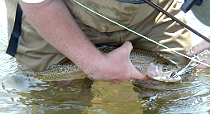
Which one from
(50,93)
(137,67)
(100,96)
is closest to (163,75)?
(137,67)

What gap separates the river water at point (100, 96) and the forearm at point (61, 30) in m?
0.35

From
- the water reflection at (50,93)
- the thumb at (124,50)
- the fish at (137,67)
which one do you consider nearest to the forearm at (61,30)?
the thumb at (124,50)

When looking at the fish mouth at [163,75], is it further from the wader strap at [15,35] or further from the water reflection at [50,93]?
the wader strap at [15,35]

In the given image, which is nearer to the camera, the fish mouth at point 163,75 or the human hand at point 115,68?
the human hand at point 115,68

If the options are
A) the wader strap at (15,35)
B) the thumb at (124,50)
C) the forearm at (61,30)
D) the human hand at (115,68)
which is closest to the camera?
the forearm at (61,30)

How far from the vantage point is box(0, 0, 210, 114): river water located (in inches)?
78.0

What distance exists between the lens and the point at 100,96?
7.12 ft

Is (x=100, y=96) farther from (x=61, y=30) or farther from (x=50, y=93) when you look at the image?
(x=61, y=30)

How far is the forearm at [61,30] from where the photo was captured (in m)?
1.74

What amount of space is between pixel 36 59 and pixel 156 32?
1.06 metres

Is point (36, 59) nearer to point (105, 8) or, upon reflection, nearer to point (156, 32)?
point (105, 8)

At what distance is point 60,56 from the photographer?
232 centimetres

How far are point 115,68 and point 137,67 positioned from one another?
45cm

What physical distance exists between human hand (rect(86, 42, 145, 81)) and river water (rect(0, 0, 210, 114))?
0.59ft
